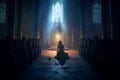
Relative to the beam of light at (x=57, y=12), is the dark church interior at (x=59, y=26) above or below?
below

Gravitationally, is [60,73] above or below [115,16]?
below

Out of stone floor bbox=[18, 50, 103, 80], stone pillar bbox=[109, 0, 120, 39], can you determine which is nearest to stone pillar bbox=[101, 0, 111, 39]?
stone pillar bbox=[109, 0, 120, 39]

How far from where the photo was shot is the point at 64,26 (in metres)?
25.8

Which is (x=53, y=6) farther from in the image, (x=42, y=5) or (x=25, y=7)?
(x=25, y=7)

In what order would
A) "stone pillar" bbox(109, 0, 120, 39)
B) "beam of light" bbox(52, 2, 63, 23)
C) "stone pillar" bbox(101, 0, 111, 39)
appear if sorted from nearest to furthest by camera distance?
"stone pillar" bbox(109, 0, 120, 39) → "stone pillar" bbox(101, 0, 111, 39) → "beam of light" bbox(52, 2, 63, 23)

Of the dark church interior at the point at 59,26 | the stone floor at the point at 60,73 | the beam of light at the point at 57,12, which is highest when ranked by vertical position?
the beam of light at the point at 57,12

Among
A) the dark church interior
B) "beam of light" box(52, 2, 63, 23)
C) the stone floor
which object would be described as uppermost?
"beam of light" box(52, 2, 63, 23)

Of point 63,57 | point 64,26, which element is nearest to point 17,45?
point 63,57

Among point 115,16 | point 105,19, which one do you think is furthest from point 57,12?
point 115,16

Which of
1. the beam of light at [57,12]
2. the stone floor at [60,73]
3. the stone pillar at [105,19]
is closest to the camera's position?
the stone floor at [60,73]

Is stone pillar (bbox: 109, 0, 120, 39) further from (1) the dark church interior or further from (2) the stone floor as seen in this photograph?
(2) the stone floor

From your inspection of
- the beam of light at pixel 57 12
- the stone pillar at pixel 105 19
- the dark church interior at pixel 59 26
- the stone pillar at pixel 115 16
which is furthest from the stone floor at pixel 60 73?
the beam of light at pixel 57 12

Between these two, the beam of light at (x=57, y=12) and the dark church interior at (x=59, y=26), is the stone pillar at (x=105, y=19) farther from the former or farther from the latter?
the beam of light at (x=57, y=12)

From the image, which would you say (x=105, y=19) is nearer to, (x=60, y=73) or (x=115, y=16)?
(x=115, y=16)
